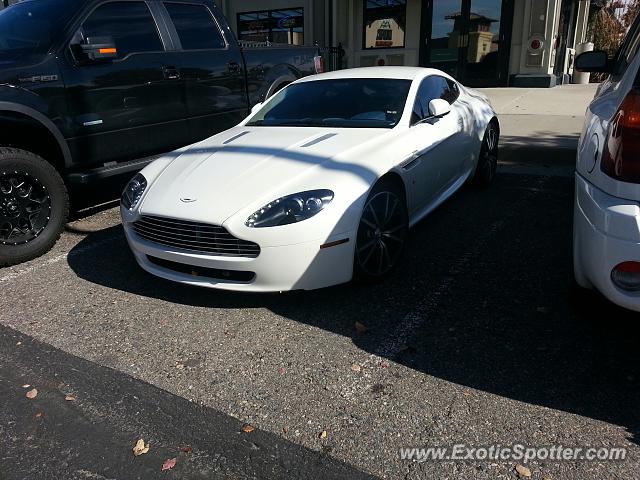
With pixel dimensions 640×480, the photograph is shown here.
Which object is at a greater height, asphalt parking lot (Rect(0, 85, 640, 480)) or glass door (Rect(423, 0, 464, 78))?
glass door (Rect(423, 0, 464, 78))

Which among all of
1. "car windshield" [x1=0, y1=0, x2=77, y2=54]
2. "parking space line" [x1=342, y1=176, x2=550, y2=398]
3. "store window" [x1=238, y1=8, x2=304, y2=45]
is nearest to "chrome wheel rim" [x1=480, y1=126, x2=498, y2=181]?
"parking space line" [x1=342, y1=176, x2=550, y2=398]

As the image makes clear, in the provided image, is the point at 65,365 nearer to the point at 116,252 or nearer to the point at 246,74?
the point at 116,252

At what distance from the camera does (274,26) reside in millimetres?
18906

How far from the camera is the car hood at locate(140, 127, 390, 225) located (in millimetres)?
3463

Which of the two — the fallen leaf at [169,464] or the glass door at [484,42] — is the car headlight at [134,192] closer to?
the fallen leaf at [169,464]

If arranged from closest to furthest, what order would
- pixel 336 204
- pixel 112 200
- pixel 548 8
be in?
pixel 336 204, pixel 112 200, pixel 548 8

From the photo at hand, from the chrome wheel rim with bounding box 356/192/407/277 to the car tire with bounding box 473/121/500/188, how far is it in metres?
2.37

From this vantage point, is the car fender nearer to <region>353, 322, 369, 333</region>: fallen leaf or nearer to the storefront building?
<region>353, 322, 369, 333</region>: fallen leaf

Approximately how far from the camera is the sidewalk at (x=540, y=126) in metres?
7.39

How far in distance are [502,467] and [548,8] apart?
15.1 m

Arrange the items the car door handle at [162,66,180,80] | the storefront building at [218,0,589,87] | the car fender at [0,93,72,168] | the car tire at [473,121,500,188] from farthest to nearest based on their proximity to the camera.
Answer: the storefront building at [218,0,589,87] < the car tire at [473,121,500,188] < the car door handle at [162,66,180,80] < the car fender at [0,93,72,168]

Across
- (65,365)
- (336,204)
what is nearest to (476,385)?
(336,204)

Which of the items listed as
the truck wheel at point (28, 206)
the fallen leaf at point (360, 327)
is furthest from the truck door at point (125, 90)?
the fallen leaf at point (360, 327)

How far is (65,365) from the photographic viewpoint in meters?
3.07
